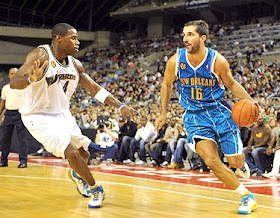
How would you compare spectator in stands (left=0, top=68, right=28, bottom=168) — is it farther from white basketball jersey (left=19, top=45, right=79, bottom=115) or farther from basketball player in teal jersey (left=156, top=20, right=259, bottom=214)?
basketball player in teal jersey (left=156, top=20, right=259, bottom=214)

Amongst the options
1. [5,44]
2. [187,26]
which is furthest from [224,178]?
[5,44]

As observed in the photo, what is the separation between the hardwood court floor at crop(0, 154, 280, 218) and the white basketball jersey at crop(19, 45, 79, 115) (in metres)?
0.98

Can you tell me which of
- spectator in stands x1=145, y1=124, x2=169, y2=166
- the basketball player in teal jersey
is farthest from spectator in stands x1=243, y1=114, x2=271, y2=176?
the basketball player in teal jersey

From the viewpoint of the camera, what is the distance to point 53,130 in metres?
4.55

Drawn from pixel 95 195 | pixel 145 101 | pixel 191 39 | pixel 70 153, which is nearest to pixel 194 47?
pixel 191 39

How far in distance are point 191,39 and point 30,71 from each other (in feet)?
5.40

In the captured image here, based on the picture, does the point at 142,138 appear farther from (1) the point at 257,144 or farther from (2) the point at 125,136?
(1) the point at 257,144

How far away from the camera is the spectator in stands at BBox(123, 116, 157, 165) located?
1102 centimetres

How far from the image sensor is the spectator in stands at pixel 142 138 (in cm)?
1102

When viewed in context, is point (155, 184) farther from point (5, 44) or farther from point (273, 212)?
point (5, 44)

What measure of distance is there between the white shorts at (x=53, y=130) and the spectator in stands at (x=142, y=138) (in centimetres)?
621

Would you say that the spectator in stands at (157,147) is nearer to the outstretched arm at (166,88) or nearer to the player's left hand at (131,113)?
the outstretched arm at (166,88)

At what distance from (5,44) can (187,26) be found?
32899mm

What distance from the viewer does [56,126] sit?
181 inches
